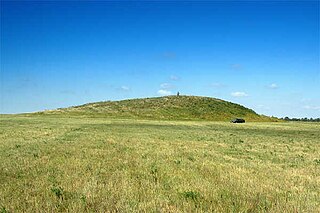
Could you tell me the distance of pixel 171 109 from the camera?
11938 centimetres

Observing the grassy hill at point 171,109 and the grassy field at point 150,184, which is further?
the grassy hill at point 171,109

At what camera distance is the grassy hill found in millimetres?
107625

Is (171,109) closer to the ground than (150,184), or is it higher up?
higher up

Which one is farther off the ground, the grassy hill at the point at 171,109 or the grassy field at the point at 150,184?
the grassy hill at the point at 171,109

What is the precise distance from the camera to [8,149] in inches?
801

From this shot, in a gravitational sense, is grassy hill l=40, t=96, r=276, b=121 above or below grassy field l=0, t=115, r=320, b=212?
above

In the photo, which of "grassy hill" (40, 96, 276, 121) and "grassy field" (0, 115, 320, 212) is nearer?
"grassy field" (0, 115, 320, 212)

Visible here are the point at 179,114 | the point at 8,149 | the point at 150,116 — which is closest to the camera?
the point at 8,149

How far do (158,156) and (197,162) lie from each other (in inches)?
110

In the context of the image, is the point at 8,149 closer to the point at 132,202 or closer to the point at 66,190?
the point at 66,190

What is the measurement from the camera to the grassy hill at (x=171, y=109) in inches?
4237

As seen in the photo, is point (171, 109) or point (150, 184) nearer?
point (150, 184)

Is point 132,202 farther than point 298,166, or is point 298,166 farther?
point 298,166

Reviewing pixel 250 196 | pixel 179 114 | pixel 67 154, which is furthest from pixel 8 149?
pixel 179 114
